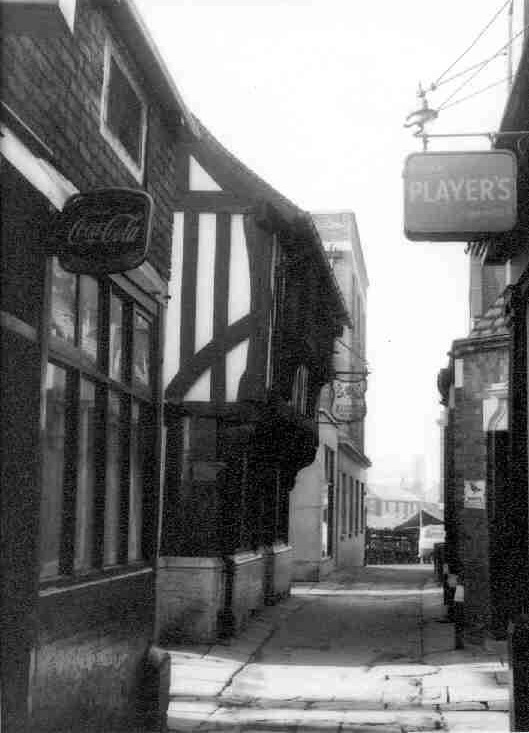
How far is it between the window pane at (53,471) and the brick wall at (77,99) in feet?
4.57

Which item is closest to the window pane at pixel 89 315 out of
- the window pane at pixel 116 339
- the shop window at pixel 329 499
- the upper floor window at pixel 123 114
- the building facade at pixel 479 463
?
the window pane at pixel 116 339

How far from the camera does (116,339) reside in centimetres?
864

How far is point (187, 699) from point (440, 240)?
16.8ft

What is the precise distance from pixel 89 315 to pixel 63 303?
23.8 inches

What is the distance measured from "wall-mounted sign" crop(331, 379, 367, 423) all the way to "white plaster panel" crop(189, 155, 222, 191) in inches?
491

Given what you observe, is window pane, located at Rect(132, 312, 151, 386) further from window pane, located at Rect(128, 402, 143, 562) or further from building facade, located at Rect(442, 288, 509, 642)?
building facade, located at Rect(442, 288, 509, 642)

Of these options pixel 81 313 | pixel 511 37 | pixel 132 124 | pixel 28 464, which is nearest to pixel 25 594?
pixel 28 464

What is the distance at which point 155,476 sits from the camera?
988cm

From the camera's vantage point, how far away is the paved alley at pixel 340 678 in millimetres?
9781

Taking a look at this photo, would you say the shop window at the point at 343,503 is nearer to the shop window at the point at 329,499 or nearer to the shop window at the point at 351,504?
the shop window at the point at 351,504

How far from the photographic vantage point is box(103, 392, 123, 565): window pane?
28.1 feet

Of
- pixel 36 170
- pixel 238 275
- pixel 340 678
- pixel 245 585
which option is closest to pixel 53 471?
pixel 36 170

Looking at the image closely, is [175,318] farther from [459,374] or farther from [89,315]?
[89,315]

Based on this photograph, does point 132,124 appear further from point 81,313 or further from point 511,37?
point 511,37
